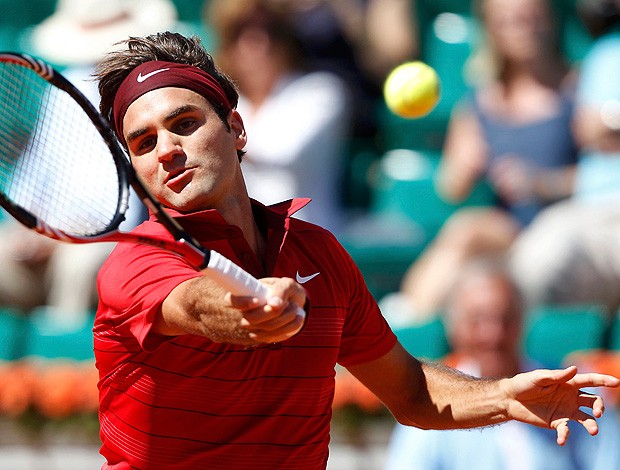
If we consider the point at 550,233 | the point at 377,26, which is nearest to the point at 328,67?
the point at 377,26

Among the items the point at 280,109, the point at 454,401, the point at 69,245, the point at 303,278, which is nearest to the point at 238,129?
the point at 303,278

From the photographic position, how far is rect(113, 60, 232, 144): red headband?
3037mm

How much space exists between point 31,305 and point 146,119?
3.89 meters

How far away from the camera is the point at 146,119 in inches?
118

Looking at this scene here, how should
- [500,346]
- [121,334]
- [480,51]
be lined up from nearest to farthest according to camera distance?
[121,334]
[500,346]
[480,51]

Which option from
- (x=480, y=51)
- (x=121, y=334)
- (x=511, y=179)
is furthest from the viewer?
(x=480, y=51)

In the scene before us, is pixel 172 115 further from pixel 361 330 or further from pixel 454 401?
pixel 454 401

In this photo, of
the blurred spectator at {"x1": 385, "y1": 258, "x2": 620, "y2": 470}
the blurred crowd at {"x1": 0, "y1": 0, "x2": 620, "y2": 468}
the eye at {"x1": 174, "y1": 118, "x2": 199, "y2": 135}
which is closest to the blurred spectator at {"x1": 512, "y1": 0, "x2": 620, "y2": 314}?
the blurred crowd at {"x1": 0, "y1": 0, "x2": 620, "y2": 468}

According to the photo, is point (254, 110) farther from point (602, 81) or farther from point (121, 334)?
point (121, 334)

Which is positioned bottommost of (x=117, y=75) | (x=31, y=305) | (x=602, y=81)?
(x=117, y=75)

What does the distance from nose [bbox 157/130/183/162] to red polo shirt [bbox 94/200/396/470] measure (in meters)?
0.15

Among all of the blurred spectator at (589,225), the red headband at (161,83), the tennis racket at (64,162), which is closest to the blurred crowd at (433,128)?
the blurred spectator at (589,225)

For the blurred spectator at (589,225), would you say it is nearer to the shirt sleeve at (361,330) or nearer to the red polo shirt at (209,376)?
the shirt sleeve at (361,330)

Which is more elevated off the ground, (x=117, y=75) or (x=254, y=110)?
(x=254, y=110)
